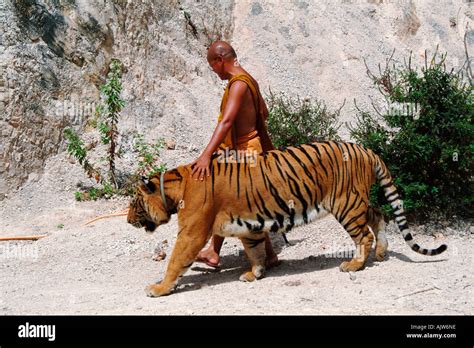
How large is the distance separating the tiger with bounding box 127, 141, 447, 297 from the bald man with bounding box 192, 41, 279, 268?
0.18m

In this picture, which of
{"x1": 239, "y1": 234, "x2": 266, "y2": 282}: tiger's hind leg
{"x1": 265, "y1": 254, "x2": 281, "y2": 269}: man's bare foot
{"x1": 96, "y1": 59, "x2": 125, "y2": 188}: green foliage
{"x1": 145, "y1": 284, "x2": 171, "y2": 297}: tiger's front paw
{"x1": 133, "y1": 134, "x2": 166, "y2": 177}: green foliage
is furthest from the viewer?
{"x1": 133, "y1": 134, "x2": 166, "y2": 177}: green foliage

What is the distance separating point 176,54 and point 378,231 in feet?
26.1

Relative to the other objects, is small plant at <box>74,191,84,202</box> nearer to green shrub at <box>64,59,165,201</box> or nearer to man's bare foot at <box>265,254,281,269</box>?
green shrub at <box>64,59,165,201</box>

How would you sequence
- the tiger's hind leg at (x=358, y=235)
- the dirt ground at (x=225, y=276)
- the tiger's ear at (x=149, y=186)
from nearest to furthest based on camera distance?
the dirt ground at (x=225, y=276) → the tiger's ear at (x=149, y=186) → the tiger's hind leg at (x=358, y=235)

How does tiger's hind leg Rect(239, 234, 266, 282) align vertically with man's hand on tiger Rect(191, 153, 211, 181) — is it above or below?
below

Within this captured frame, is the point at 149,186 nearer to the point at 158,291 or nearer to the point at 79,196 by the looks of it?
the point at 158,291

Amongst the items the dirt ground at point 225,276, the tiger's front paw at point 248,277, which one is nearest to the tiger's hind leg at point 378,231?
the dirt ground at point 225,276

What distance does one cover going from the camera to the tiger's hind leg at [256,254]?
18.9 ft

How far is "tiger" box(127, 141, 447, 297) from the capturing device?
532 cm

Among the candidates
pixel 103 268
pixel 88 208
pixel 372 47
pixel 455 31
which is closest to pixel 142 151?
pixel 88 208

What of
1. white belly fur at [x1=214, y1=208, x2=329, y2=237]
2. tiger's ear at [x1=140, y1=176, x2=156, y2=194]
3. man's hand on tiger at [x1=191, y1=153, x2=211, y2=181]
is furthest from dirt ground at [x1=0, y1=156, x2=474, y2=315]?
man's hand on tiger at [x1=191, y1=153, x2=211, y2=181]

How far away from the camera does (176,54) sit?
1261 centimetres

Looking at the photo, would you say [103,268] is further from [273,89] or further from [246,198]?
[273,89]

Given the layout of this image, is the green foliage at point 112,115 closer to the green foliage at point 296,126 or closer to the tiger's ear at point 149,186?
the green foliage at point 296,126
